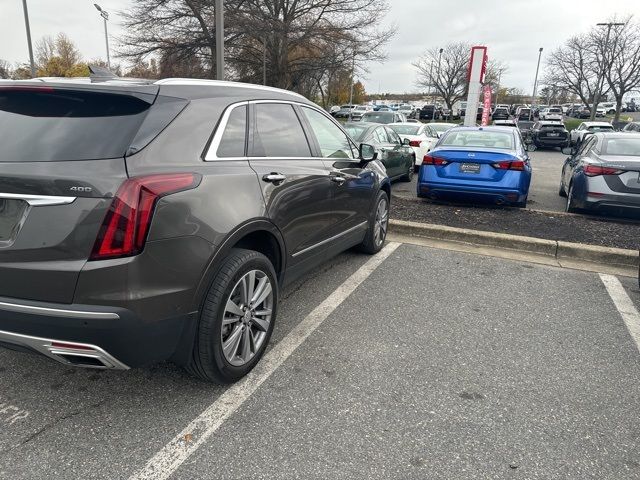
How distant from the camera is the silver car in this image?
668cm

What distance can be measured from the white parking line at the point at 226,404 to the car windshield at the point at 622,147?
17.8ft

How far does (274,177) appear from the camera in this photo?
315cm

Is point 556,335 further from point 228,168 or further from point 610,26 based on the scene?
point 610,26

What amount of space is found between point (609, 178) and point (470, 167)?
72.7 inches

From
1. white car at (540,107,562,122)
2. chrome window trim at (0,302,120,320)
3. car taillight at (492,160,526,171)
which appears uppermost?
white car at (540,107,562,122)

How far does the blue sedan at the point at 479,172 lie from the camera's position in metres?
7.31

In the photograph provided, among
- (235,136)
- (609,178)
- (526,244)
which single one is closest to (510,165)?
(609,178)

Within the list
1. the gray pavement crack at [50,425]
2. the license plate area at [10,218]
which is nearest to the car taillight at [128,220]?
the license plate area at [10,218]

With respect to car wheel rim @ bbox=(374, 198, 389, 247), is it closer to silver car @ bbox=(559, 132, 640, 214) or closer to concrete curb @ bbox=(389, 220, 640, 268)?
concrete curb @ bbox=(389, 220, 640, 268)

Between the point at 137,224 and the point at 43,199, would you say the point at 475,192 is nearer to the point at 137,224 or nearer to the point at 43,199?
the point at 137,224

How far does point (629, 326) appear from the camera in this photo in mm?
4008

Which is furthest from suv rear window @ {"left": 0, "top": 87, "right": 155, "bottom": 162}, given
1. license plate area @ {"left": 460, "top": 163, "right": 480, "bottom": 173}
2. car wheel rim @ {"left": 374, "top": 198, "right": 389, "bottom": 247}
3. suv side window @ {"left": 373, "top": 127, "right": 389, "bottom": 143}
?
suv side window @ {"left": 373, "top": 127, "right": 389, "bottom": 143}

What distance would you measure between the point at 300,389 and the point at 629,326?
2829 millimetres

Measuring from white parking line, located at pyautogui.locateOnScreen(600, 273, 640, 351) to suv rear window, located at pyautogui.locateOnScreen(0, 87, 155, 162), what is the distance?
12.4 feet
